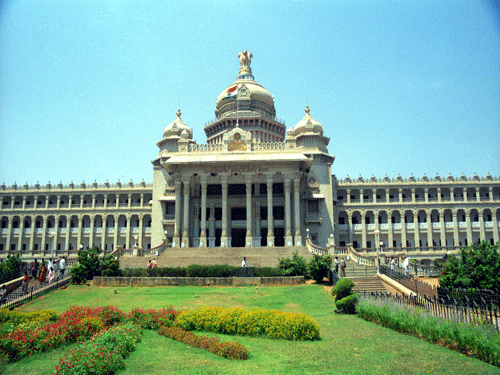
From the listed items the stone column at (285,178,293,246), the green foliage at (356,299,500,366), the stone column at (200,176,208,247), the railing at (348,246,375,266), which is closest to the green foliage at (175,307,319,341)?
the green foliage at (356,299,500,366)

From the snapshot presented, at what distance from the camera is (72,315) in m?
14.3

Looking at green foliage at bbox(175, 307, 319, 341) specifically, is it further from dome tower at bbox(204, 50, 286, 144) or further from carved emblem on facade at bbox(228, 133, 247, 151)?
dome tower at bbox(204, 50, 286, 144)

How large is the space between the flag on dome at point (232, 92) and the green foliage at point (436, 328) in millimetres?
45583

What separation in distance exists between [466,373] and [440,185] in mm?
55933

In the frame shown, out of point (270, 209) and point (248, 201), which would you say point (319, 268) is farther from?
point (248, 201)

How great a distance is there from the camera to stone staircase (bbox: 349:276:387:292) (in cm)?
2383

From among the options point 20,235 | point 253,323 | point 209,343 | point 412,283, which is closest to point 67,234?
point 20,235

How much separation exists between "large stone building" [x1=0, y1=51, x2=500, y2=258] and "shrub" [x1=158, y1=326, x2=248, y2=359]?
2735cm

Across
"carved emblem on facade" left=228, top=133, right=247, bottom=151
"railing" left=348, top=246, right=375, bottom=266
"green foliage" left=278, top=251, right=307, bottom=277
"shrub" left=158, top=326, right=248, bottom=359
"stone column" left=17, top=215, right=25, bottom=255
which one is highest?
"carved emblem on facade" left=228, top=133, right=247, bottom=151

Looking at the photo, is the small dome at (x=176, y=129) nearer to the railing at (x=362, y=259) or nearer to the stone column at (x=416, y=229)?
the railing at (x=362, y=259)

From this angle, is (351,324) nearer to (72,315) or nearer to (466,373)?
(466,373)

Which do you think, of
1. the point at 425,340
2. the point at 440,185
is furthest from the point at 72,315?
the point at 440,185

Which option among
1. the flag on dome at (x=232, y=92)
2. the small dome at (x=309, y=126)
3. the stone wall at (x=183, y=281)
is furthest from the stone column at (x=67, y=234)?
the stone wall at (x=183, y=281)

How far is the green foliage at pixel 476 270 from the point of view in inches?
704
